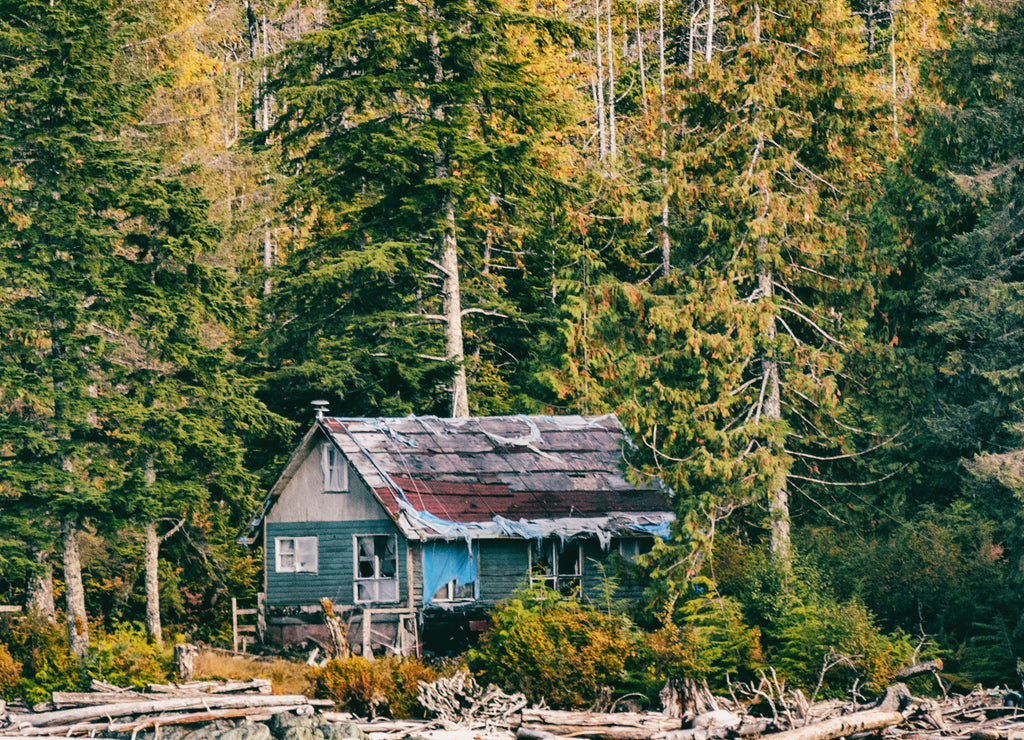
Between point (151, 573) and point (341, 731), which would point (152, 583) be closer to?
point (151, 573)

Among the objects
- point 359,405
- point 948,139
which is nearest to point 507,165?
point 359,405

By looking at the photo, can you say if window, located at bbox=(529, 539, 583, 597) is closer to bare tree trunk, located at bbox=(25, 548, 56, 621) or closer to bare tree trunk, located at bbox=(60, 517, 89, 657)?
bare tree trunk, located at bbox=(60, 517, 89, 657)

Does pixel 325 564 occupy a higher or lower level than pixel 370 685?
higher

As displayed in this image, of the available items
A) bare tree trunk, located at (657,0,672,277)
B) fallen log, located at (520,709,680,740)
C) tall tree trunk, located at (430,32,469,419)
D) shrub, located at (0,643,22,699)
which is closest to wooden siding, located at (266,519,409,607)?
shrub, located at (0,643,22,699)

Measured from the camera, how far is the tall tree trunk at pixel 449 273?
127 ft

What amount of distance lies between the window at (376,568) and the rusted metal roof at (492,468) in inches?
58.8

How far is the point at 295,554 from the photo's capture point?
32.3m

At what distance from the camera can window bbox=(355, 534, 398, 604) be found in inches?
1207

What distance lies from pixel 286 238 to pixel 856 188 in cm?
3012

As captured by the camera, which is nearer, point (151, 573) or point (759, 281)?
point (759, 281)

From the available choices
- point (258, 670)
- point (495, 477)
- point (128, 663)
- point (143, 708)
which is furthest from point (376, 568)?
point (143, 708)

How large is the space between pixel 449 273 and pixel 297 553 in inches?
406

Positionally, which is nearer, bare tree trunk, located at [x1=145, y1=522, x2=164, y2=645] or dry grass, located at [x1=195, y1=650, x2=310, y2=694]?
dry grass, located at [x1=195, y1=650, x2=310, y2=694]

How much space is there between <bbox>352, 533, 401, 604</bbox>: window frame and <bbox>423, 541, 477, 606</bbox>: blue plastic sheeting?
687mm
